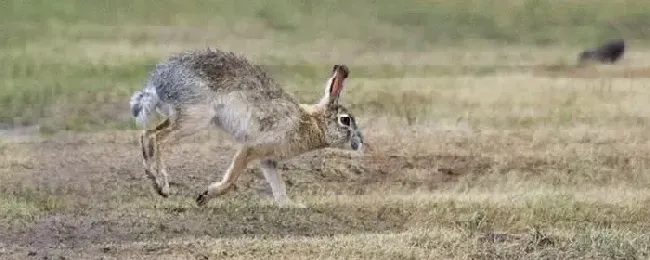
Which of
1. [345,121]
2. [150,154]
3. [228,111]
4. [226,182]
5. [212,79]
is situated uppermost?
[212,79]

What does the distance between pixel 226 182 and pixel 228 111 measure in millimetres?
647

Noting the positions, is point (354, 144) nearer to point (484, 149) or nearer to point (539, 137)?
point (484, 149)

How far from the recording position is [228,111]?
11414 mm

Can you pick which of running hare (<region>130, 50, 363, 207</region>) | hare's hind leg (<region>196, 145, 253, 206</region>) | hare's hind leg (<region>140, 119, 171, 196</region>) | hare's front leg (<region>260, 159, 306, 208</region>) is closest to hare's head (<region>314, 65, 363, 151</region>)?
running hare (<region>130, 50, 363, 207</region>)

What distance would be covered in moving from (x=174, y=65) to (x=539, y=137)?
231 inches

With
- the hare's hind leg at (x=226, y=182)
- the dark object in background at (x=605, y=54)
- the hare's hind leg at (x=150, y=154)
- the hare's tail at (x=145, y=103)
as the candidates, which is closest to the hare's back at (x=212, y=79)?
the hare's tail at (x=145, y=103)

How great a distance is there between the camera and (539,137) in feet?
52.8

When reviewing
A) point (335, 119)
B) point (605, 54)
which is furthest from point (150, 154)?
point (605, 54)

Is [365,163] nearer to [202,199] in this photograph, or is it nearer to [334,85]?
[334,85]

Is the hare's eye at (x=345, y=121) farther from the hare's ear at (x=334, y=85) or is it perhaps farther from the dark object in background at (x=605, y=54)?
the dark object in background at (x=605, y=54)

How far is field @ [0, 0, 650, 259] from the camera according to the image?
9.92 m

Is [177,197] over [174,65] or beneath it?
beneath

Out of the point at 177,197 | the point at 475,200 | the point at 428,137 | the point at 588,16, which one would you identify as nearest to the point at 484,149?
the point at 428,137

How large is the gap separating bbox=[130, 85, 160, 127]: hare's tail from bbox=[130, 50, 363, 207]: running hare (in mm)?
98
